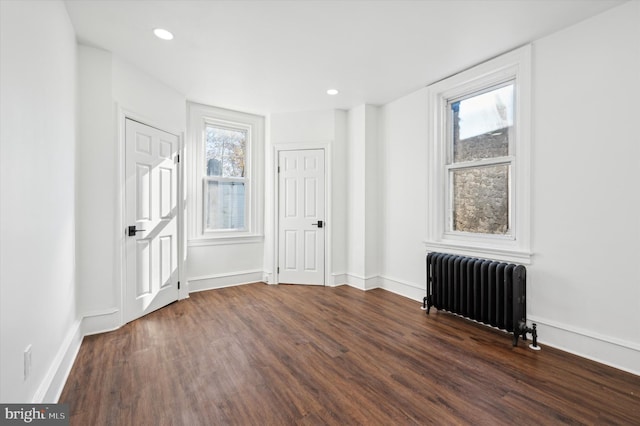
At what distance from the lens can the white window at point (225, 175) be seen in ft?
Answer: 14.0

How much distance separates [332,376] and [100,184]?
2741 mm

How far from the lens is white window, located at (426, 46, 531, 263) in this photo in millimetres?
2775

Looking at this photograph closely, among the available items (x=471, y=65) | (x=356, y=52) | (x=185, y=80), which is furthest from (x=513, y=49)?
(x=185, y=80)

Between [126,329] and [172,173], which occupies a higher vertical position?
[172,173]

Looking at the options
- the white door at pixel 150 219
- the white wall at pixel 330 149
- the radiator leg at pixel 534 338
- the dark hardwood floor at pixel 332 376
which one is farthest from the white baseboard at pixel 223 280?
the radiator leg at pixel 534 338

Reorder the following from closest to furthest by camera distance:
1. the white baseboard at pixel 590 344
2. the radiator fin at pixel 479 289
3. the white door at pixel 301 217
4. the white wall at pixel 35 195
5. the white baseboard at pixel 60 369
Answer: the white wall at pixel 35 195, the white baseboard at pixel 60 369, the white baseboard at pixel 590 344, the radiator fin at pixel 479 289, the white door at pixel 301 217

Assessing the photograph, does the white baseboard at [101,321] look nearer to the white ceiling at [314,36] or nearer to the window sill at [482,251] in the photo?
the white ceiling at [314,36]

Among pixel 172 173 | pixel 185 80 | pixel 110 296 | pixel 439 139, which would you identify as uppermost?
pixel 185 80

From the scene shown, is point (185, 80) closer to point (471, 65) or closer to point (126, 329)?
point (126, 329)

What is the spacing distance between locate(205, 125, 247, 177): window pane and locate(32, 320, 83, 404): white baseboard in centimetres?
261

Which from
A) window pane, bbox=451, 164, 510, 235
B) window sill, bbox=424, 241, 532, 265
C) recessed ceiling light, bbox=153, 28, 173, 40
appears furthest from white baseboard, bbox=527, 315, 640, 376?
recessed ceiling light, bbox=153, 28, 173, 40

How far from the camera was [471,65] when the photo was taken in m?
3.12

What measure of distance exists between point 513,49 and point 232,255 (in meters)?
4.31

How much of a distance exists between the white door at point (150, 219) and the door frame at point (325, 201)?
143 cm
